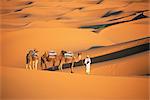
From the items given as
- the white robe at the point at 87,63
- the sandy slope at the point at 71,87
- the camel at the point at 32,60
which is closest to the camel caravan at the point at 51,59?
the camel at the point at 32,60

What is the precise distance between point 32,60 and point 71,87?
0.76 m

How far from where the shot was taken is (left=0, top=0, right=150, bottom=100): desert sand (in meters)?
4.75

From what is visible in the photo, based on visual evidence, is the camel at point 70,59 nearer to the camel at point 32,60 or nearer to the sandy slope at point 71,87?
the sandy slope at point 71,87

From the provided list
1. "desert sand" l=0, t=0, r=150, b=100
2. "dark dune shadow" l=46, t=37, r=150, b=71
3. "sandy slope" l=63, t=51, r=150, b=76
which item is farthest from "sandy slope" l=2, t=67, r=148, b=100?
"dark dune shadow" l=46, t=37, r=150, b=71

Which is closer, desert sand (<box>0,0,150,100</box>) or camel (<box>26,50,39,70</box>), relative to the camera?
desert sand (<box>0,0,150,100</box>)

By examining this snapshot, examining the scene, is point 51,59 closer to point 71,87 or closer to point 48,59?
point 48,59

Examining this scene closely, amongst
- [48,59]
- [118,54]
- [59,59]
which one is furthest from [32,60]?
[118,54]

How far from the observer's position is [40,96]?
467 centimetres

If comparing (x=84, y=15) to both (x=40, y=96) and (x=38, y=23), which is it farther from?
(x=40, y=96)

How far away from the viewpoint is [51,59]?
16.5 ft

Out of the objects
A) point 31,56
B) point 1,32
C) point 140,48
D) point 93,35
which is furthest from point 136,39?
point 1,32

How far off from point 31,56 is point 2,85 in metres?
0.59

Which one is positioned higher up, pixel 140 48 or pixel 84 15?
pixel 84 15

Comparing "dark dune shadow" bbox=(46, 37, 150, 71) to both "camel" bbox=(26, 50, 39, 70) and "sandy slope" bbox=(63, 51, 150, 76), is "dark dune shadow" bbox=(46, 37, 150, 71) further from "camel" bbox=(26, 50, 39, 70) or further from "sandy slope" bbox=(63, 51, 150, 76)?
"camel" bbox=(26, 50, 39, 70)
